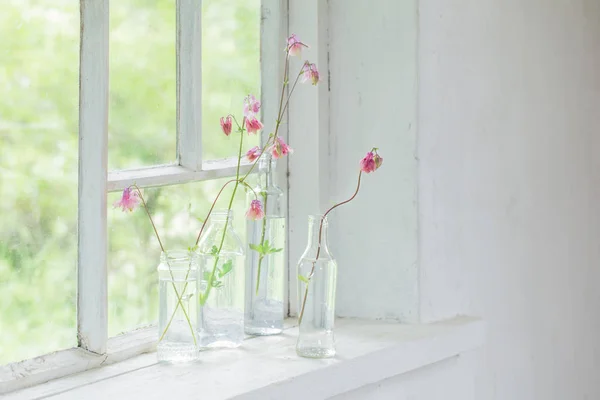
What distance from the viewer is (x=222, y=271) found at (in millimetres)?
1436

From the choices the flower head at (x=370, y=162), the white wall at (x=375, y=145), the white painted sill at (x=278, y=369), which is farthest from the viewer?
the white wall at (x=375, y=145)

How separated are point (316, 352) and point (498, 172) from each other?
0.70 m

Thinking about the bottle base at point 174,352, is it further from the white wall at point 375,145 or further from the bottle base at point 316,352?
the white wall at point 375,145

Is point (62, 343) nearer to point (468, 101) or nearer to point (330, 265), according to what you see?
point (330, 265)

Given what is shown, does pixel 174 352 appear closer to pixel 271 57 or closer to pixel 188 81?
Answer: pixel 188 81

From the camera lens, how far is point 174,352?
1352mm

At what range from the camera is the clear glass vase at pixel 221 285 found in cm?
143

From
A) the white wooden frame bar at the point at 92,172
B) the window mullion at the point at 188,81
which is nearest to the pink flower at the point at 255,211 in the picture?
the window mullion at the point at 188,81

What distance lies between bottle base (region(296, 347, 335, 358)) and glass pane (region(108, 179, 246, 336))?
0.25m

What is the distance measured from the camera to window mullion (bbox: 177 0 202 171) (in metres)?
1.48

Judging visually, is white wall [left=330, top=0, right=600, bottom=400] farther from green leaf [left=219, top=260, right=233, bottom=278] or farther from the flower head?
green leaf [left=219, top=260, right=233, bottom=278]

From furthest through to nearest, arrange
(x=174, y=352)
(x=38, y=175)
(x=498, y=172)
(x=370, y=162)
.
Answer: (x=498, y=172) → (x=370, y=162) → (x=174, y=352) → (x=38, y=175)

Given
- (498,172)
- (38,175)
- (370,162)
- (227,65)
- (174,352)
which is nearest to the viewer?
(38,175)

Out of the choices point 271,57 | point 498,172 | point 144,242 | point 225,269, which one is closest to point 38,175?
point 144,242
